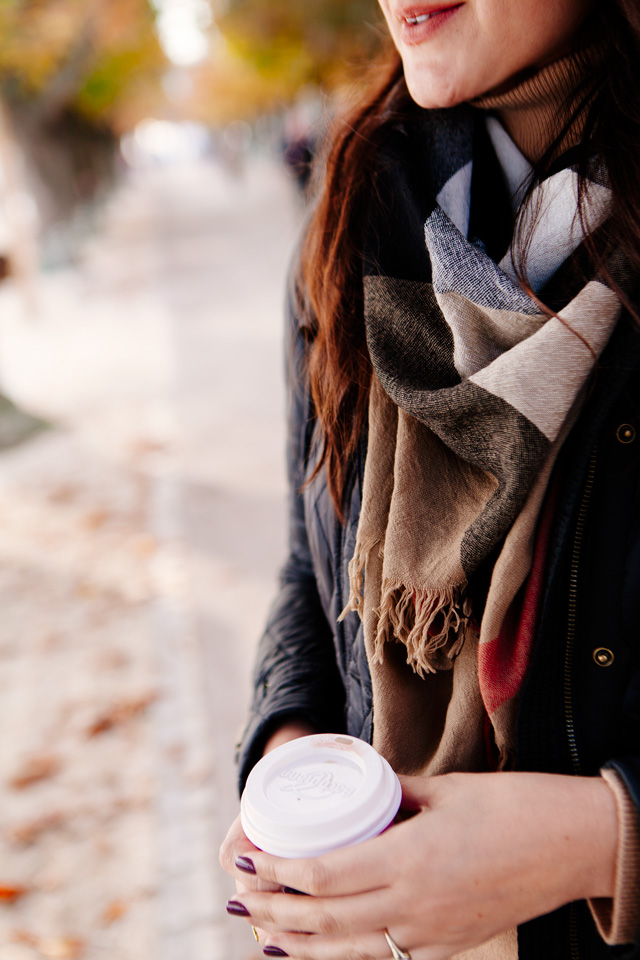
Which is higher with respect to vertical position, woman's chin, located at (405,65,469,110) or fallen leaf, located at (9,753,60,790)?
woman's chin, located at (405,65,469,110)

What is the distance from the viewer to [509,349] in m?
1.10

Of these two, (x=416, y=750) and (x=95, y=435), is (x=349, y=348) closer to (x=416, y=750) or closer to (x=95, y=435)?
(x=416, y=750)

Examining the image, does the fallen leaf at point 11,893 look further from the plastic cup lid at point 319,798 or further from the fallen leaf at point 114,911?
the plastic cup lid at point 319,798

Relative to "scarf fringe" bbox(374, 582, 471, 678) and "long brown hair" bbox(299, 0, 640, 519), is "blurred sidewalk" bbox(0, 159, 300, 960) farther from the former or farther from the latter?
"scarf fringe" bbox(374, 582, 471, 678)

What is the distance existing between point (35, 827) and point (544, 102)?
2.75 metres

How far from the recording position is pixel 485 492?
1109 mm

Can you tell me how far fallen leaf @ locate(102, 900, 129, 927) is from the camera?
7.84 feet

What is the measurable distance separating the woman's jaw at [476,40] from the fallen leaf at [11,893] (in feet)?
8.40

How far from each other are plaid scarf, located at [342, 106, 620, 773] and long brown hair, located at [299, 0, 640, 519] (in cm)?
4

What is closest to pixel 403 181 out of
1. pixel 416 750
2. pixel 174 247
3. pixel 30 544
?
pixel 416 750

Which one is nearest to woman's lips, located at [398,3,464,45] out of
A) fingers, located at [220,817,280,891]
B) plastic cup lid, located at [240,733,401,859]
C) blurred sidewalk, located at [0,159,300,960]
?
plastic cup lid, located at [240,733,401,859]

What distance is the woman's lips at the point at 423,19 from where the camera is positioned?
1.16 metres

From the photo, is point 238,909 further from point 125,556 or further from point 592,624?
point 125,556

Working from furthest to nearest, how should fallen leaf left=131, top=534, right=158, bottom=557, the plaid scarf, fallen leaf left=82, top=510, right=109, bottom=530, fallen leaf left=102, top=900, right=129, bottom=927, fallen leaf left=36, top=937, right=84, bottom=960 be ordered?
1. fallen leaf left=82, top=510, right=109, bottom=530
2. fallen leaf left=131, top=534, right=158, bottom=557
3. fallen leaf left=102, top=900, right=129, bottom=927
4. fallen leaf left=36, top=937, right=84, bottom=960
5. the plaid scarf
